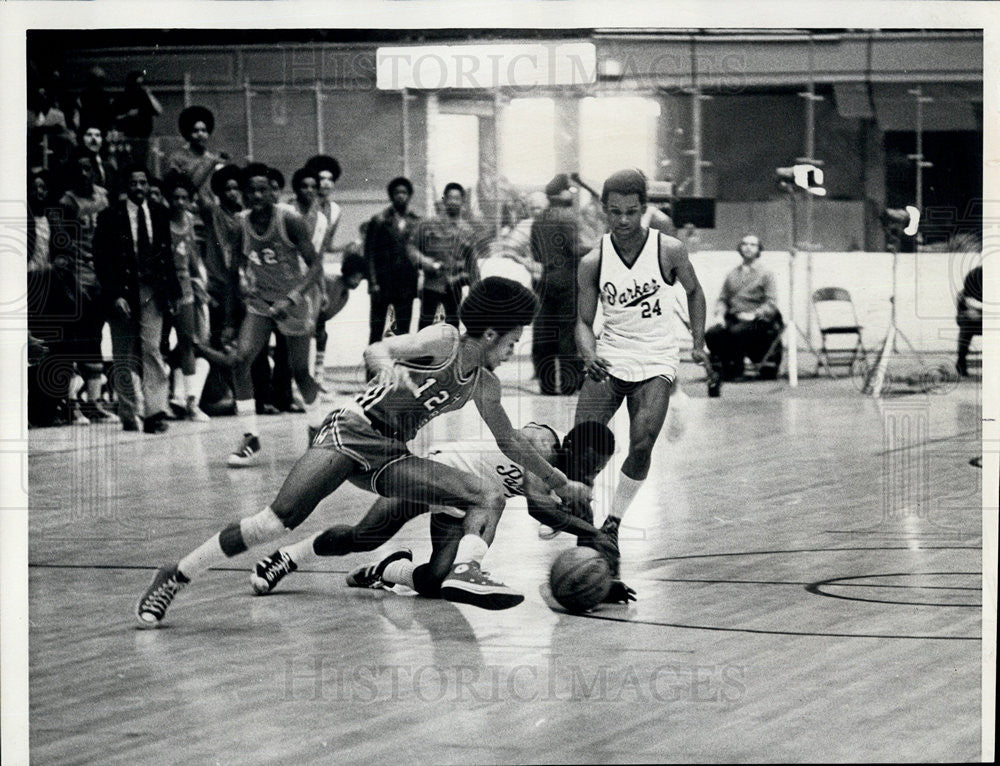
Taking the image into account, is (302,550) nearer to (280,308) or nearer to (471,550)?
(471,550)

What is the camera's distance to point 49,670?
5.64m

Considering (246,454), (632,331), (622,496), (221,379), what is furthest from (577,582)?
(221,379)

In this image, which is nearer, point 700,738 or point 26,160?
point 700,738

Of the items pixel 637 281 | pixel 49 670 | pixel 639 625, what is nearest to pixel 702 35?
pixel 637 281

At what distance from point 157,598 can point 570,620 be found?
1586 mm

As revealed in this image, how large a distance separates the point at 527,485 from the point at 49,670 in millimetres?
1929

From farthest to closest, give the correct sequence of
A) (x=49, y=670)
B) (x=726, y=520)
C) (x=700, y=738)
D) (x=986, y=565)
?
(x=726, y=520) → (x=986, y=565) → (x=49, y=670) → (x=700, y=738)

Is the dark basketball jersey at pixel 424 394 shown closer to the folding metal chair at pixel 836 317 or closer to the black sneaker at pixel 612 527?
the black sneaker at pixel 612 527

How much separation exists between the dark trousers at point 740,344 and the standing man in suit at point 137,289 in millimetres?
2208

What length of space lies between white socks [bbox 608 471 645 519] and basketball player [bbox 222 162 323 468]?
127cm

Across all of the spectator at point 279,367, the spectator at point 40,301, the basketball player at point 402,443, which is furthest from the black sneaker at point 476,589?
the spectator at point 40,301

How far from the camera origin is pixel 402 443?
5996 mm

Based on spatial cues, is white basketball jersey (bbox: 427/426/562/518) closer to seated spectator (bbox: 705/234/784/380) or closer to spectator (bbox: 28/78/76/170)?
seated spectator (bbox: 705/234/784/380)

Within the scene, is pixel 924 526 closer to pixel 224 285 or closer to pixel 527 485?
pixel 527 485
